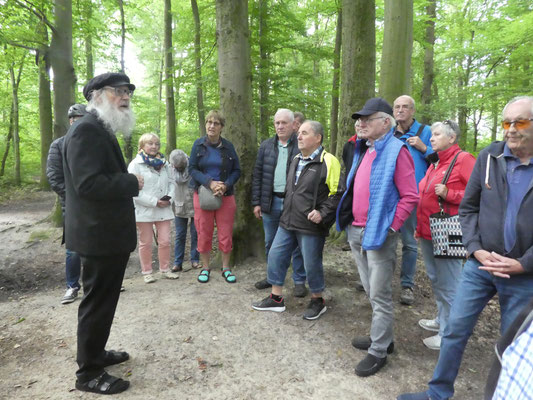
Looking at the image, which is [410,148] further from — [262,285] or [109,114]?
[109,114]

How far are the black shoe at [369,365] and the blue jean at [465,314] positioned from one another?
0.53 metres

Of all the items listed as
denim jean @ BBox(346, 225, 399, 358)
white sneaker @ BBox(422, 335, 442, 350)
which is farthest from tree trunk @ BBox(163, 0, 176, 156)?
white sneaker @ BBox(422, 335, 442, 350)

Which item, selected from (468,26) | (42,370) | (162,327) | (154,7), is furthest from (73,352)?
(154,7)

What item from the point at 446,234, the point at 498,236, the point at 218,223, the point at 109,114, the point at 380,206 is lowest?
the point at 218,223

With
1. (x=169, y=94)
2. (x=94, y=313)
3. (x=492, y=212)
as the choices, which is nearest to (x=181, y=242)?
(x=94, y=313)

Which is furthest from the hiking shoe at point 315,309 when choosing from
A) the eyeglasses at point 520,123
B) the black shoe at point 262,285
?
the eyeglasses at point 520,123

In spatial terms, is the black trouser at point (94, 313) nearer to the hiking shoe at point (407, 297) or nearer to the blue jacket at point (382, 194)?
the blue jacket at point (382, 194)

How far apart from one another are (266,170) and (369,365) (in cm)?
261

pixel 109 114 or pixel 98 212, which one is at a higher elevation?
pixel 109 114

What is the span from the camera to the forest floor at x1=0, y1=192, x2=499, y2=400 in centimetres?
269

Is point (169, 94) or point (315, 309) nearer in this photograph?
point (315, 309)

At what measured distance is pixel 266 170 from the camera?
4512 mm

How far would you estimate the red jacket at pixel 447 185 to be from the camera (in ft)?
10.00

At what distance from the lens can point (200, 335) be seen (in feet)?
11.2
